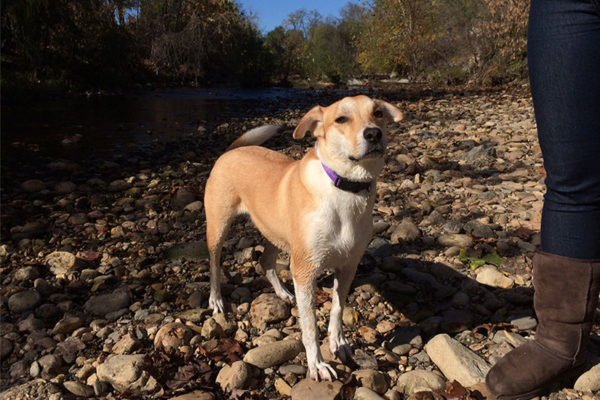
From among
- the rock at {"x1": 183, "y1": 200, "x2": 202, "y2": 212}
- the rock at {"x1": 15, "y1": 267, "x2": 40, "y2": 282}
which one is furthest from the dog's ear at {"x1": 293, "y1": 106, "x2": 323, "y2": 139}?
the rock at {"x1": 183, "y1": 200, "x2": 202, "y2": 212}

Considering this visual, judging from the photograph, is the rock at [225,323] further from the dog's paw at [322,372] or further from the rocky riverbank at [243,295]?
the dog's paw at [322,372]

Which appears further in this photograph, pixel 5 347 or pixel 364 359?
pixel 5 347

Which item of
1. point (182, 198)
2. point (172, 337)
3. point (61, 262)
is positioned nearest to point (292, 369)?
point (172, 337)

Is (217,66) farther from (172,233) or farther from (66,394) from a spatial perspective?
(66,394)

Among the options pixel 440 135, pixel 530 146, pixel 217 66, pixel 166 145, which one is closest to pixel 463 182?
pixel 530 146

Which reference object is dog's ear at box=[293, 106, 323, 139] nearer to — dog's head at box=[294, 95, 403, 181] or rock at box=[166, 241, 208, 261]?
dog's head at box=[294, 95, 403, 181]

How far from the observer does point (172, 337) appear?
2916mm

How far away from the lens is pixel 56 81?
50.6 feet

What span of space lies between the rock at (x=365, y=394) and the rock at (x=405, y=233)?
2116 mm

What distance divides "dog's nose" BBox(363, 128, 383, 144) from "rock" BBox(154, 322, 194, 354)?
180 centimetres

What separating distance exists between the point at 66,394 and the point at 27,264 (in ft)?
6.97

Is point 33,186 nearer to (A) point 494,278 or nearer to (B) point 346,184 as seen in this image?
(B) point 346,184

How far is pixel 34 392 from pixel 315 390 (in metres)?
1.60

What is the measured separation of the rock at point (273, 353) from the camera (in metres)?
2.71
